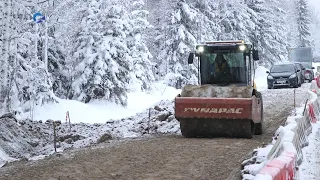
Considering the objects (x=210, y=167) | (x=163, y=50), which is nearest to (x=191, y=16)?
(x=163, y=50)

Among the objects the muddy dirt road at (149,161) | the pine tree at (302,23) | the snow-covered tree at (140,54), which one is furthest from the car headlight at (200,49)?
the pine tree at (302,23)

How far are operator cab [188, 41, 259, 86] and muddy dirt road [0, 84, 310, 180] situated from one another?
1962mm

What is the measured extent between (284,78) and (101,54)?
1172cm

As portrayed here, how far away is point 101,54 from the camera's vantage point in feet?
79.3

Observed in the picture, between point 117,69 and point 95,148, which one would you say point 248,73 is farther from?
point 117,69

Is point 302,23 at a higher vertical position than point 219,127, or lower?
higher

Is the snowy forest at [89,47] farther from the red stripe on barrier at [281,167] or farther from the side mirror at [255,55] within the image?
the red stripe on barrier at [281,167]

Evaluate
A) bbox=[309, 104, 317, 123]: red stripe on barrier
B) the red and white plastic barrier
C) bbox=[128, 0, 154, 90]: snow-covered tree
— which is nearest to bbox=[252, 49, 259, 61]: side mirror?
the red and white plastic barrier

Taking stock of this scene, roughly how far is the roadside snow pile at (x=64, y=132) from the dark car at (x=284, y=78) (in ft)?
41.1

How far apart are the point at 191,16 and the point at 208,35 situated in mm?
7413

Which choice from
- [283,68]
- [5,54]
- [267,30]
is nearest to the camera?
[5,54]

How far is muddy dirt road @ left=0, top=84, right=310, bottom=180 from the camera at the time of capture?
26.3ft

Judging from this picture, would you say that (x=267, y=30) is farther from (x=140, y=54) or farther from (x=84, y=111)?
(x=84, y=111)

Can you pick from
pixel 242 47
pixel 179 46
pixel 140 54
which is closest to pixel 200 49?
pixel 242 47
